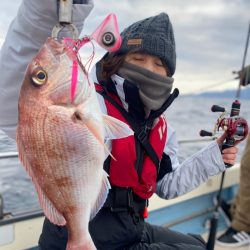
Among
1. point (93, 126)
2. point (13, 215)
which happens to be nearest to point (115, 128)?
point (93, 126)

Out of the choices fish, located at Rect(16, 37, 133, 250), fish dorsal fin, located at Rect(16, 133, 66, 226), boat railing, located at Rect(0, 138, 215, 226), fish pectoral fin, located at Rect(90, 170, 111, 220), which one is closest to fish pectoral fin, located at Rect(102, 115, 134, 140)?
fish, located at Rect(16, 37, 133, 250)

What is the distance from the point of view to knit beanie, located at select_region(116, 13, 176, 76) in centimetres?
198

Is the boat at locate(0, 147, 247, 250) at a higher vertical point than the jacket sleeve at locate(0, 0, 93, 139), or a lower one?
lower

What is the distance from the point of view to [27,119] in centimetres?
127

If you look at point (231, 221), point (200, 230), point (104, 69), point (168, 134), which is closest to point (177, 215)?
point (200, 230)

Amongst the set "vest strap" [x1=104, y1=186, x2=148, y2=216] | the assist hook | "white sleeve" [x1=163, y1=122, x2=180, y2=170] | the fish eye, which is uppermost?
the assist hook

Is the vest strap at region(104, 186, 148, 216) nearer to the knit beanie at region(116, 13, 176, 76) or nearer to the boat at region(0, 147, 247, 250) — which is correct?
the knit beanie at region(116, 13, 176, 76)

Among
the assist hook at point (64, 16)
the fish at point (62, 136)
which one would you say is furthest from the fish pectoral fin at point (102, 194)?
the assist hook at point (64, 16)

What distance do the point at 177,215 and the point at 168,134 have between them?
2.08 meters

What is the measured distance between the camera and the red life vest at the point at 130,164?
1.90 meters

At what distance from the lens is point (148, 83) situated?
6.32ft

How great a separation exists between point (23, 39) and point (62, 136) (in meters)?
0.54

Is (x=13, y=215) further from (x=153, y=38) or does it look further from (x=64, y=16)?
(x=64, y=16)

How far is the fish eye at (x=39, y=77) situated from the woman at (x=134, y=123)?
701mm
